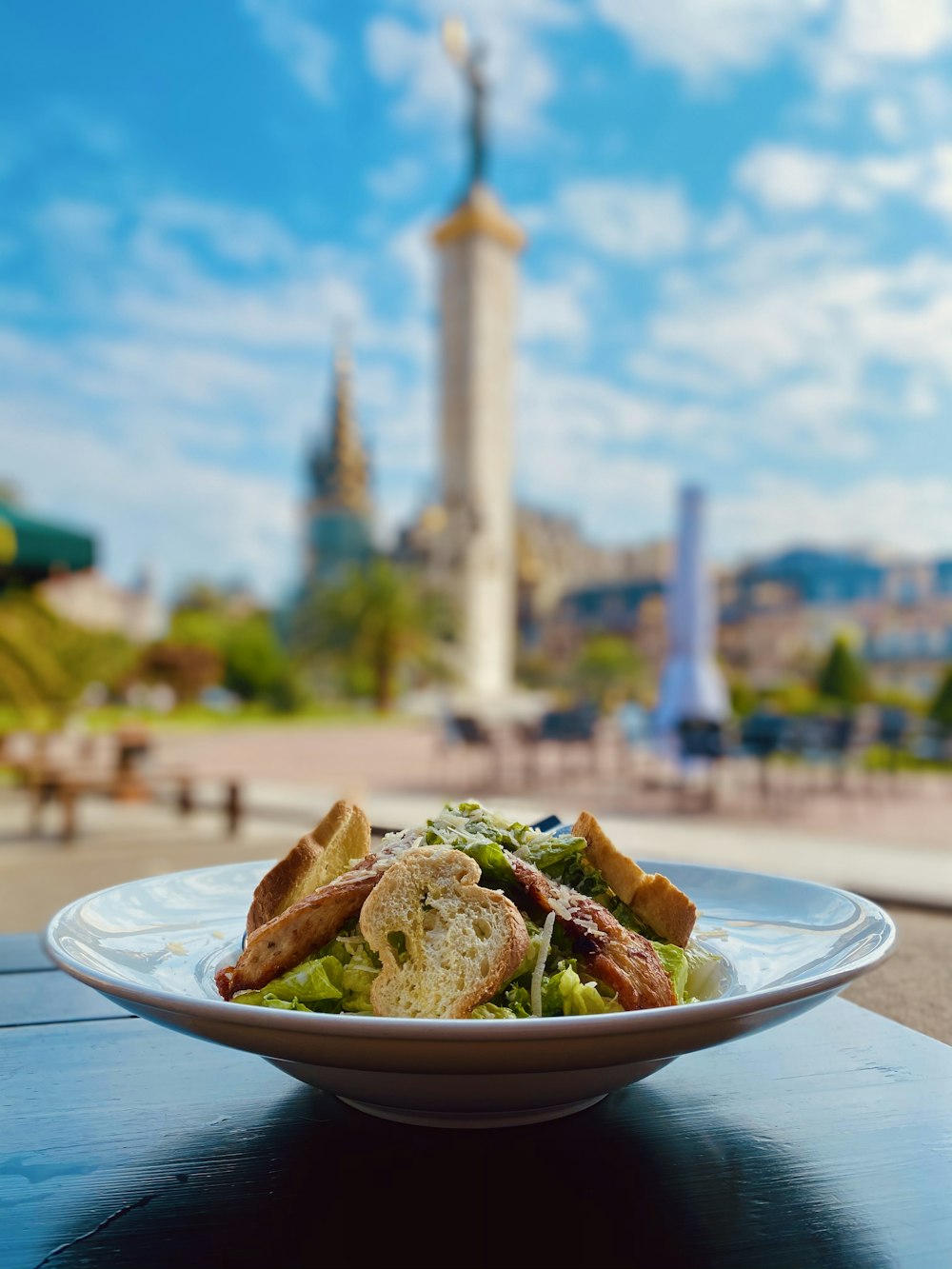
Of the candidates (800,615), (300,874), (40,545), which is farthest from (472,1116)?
(800,615)

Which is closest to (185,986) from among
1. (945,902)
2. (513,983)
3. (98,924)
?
(98,924)

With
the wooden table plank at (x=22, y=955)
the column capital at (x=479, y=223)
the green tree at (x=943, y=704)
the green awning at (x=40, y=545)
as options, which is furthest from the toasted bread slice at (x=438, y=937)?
the column capital at (x=479, y=223)

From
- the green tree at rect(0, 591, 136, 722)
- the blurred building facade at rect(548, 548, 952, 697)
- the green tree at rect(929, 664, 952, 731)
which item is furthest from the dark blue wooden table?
the blurred building facade at rect(548, 548, 952, 697)

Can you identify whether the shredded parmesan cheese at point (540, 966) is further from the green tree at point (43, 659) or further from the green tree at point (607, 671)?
the green tree at point (607, 671)

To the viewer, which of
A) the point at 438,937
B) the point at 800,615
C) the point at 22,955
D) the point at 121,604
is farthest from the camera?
the point at 121,604

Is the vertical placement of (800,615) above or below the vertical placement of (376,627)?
above

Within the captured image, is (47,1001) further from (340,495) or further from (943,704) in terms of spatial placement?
(340,495)

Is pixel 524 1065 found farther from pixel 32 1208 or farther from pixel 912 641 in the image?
pixel 912 641

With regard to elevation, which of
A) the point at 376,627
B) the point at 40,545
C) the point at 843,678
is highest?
the point at 376,627
